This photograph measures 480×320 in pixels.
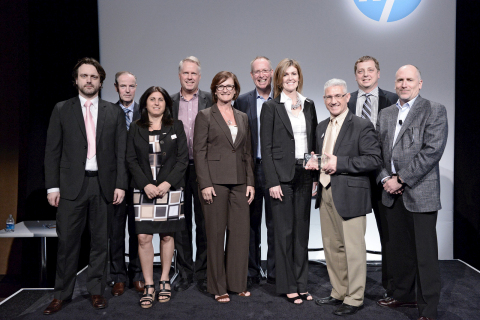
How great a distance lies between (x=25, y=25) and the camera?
3797 mm

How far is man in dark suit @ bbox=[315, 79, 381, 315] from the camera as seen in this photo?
2.74 meters

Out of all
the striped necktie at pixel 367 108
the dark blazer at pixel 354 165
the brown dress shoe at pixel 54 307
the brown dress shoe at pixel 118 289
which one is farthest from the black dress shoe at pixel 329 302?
the brown dress shoe at pixel 54 307

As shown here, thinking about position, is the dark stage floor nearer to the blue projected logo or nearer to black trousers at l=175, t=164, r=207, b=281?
black trousers at l=175, t=164, r=207, b=281

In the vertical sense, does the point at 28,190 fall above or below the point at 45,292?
above

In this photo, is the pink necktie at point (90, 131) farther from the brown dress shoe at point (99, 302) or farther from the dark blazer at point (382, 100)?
the dark blazer at point (382, 100)

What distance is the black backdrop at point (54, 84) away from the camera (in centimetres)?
369

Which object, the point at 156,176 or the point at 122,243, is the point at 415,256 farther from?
the point at 122,243

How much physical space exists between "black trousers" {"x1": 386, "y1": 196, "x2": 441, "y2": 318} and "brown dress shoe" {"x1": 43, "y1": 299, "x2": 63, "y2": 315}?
105 inches

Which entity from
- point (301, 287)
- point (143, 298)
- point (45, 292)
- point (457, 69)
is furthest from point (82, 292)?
point (457, 69)

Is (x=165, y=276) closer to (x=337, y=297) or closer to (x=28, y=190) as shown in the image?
(x=337, y=297)

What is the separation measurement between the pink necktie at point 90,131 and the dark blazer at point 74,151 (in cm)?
4

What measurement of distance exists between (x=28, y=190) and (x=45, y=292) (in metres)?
0.99

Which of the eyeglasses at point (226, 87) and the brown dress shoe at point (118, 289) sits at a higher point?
the eyeglasses at point (226, 87)

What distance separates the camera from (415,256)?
283 cm
